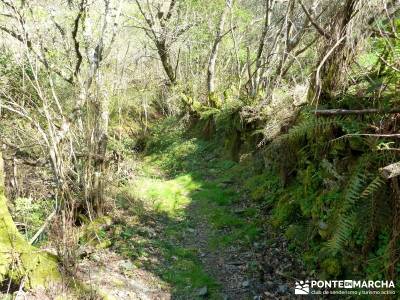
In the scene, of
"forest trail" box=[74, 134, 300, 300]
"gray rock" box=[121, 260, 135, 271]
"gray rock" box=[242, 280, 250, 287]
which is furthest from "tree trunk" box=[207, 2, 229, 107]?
"gray rock" box=[242, 280, 250, 287]

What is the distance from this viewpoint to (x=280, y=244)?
5.32 meters

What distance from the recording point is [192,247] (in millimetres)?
6031

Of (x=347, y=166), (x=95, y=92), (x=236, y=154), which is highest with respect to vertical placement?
(x=95, y=92)

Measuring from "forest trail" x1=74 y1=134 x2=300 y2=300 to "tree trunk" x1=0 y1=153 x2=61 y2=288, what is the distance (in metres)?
0.62

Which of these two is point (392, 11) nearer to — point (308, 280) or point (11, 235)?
point (308, 280)

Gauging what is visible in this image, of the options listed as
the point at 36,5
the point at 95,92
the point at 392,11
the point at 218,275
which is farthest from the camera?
the point at 36,5

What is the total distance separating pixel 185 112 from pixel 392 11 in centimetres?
1093

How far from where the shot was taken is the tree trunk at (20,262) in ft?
12.7

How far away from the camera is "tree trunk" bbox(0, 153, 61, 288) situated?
388cm

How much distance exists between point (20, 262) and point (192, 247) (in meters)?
2.75

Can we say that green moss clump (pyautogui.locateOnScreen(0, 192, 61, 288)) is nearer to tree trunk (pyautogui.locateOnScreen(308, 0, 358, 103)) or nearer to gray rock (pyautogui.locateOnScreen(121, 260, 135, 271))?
gray rock (pyautogui.locateOnScreen(121, 260, 135, 271))

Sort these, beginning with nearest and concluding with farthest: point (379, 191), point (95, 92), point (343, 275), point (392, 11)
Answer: point (379, 191) → point (343, 275) → point (392, 11) → point (95, 92)

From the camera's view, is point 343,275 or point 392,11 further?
point 392,11

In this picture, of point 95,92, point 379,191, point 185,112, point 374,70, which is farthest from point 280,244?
point 185,112
